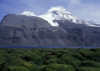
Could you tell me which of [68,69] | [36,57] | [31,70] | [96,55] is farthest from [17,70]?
[36,57]

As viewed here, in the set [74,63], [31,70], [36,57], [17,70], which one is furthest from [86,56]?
[17,70]

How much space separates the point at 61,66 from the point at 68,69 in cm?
68

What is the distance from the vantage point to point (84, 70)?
18.8 meters

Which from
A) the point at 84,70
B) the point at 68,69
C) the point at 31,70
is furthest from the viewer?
the point at 31,70

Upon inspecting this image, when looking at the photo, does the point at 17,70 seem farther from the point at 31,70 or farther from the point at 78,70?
the point at 78,70

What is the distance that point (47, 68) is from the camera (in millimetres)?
20672

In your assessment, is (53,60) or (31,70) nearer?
(31,70)

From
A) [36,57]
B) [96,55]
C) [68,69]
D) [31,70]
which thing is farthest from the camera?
[36,57]

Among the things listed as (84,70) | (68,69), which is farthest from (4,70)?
(84,70)

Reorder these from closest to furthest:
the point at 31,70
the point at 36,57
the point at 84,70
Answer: the point at 84,70
the point at 31,70
the point at 36,57

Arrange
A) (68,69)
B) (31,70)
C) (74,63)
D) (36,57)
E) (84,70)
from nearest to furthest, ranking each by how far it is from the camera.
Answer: (84,70)
(68,69)
(31,70)
(74,63)
(36,57)

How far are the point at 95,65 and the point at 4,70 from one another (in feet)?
27.9

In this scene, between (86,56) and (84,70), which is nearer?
(84,70)

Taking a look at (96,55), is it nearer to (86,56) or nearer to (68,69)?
(86,56)
